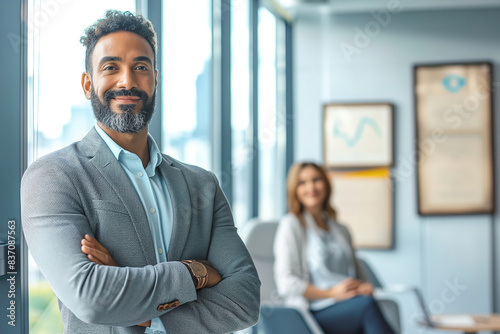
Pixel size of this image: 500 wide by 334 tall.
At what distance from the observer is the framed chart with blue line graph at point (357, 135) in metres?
4.96

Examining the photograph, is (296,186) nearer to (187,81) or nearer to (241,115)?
(241,115)

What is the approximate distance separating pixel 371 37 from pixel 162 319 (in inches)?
162

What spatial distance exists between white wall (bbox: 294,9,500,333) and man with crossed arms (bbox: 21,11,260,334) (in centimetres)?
366

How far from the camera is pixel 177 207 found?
4.61 feet

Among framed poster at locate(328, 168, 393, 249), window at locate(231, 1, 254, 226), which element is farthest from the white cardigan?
framed poster at locate(328, 168, 393, 249)

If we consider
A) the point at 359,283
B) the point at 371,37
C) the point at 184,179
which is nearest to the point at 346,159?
the point at 371,37

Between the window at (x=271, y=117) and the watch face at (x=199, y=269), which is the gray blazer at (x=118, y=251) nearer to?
the watch face at (x=199, y=269)

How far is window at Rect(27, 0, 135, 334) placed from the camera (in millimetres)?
1564

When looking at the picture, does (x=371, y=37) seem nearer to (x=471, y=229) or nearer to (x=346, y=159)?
(x=346, y=159)

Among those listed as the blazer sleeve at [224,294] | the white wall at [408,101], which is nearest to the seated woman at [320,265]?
the white wall at [408,101]

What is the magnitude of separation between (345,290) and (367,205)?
180 cm

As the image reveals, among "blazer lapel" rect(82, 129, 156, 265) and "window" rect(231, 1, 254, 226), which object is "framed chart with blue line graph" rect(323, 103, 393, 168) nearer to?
"window" rect(231, 1, 254, 226)

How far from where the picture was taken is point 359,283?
3.27 metres

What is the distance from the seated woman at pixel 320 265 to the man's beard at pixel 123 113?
206cm
